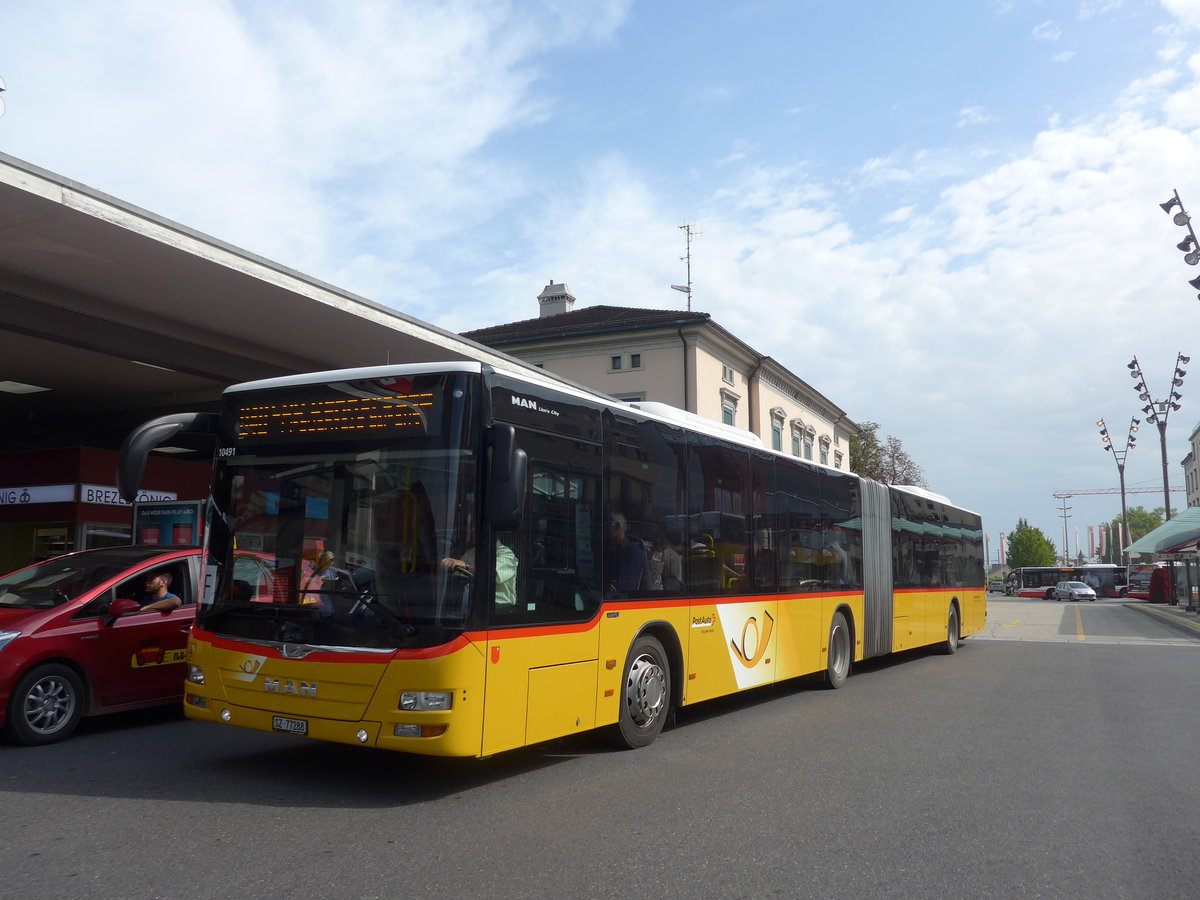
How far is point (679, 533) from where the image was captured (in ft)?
29.4

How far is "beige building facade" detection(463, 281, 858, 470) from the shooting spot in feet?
120

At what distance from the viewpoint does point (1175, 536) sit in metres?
42.3

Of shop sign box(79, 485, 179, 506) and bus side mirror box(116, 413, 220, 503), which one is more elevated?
shop sign box(79, 485, 179, 506)

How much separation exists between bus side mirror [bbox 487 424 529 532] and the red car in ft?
14.5

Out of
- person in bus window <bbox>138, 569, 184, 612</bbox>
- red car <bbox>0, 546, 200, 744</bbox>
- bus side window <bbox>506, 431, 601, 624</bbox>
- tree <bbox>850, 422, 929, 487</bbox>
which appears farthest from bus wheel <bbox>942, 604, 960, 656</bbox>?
tree <bbox>850, 422, 929, 487</bbox>

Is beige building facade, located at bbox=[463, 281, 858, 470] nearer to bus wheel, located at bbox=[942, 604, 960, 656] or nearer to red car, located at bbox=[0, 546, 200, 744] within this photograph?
bus wheel, located at bbox=[942, 604, 960, 656]

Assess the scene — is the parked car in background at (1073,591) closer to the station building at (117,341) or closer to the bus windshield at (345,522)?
the station building at (117,341)

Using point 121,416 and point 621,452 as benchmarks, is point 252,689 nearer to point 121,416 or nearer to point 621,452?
point 621,452

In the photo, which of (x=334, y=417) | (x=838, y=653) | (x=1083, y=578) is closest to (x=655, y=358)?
(x=838, y=653)

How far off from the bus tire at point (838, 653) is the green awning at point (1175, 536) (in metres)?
33.0

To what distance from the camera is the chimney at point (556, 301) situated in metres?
44.8

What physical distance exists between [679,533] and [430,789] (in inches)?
130

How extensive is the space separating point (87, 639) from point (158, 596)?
0.81m

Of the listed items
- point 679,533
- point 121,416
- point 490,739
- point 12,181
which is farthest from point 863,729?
point 121,416
